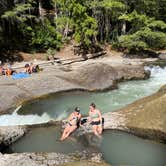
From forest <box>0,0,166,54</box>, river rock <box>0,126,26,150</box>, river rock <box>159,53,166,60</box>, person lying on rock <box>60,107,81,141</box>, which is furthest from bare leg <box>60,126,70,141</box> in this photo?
river rock <box>159,53,166,60</box>

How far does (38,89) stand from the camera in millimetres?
21781

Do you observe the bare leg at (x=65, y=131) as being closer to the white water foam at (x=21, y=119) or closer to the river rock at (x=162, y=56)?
the white water foam at (x=21, y=119)

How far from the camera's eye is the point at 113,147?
1359 cm

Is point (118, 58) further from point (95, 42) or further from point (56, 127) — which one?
point (56, 127)

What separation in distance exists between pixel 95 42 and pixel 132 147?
24.9 m

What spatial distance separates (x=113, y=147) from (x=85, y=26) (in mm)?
22239

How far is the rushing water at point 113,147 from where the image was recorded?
12469 mm

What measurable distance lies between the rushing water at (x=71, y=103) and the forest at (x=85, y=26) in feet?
37.3

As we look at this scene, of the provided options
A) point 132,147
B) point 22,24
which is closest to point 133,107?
point 132,147

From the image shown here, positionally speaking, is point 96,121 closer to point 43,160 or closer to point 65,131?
point 65,131

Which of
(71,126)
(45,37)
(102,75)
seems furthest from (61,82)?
(45,37)

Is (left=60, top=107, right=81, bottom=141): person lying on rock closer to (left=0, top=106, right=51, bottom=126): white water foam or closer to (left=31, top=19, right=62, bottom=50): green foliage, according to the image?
(left=0, top=106, right=51, bottom=126): white water foam

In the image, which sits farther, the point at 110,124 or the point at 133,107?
the point at 133,107

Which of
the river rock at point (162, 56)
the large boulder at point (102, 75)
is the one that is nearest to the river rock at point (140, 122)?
the large boulder at point (102, 75)
